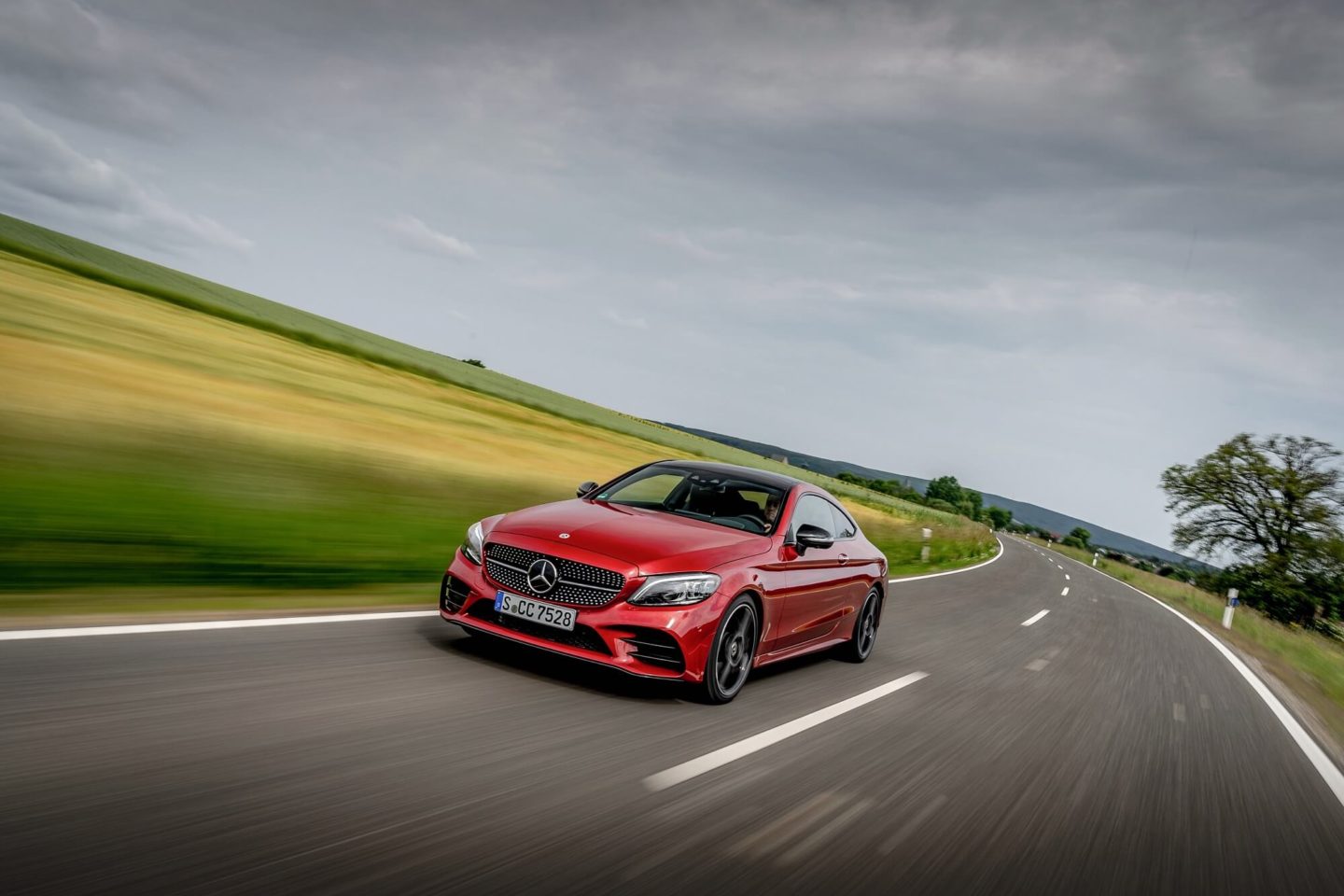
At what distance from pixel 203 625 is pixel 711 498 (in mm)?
3310

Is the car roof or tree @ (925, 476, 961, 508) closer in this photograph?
the car roof

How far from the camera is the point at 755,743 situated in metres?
4.98

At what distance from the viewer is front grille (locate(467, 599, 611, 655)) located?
5164 millimetres

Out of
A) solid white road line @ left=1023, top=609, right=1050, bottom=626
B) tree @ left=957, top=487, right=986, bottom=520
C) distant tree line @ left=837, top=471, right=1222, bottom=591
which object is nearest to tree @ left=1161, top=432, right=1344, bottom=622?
distant tree line @ left=837, top=471, right=1222, bottom=591

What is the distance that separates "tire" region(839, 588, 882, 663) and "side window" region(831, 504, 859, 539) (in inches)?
22.9

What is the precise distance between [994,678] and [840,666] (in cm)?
146

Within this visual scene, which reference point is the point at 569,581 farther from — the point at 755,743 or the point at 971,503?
the point at 971,503

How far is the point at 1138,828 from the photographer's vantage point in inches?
177

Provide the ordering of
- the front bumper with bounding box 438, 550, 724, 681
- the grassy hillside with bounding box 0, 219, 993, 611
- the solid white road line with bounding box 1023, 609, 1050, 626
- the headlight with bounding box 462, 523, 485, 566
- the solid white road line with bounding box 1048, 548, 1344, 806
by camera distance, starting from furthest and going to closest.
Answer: the solid white road line with bounding box 1023, 609, 1050, 626 → the grassy hillside with bounding box 0, 219, 993, 611 → the solid white road line with bounding box 1048, 548, 1344, 806 → the headlight with bounding box 462, 523, 485, 566 → the front bumper with bounding box 438, 550, 724, 681

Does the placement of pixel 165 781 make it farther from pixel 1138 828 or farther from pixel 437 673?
pixel 1138 828

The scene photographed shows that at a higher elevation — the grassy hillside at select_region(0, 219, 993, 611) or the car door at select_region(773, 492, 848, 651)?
the car door at select_region(773, 492, 848, 651)

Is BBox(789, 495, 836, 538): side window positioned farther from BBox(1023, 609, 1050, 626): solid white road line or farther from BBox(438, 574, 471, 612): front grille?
BBox(1023, 609, 1050, 626): solid white road line

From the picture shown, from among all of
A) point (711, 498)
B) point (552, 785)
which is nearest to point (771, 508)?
point (711, 498)

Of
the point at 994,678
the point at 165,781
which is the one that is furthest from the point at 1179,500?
the point at 165,781
